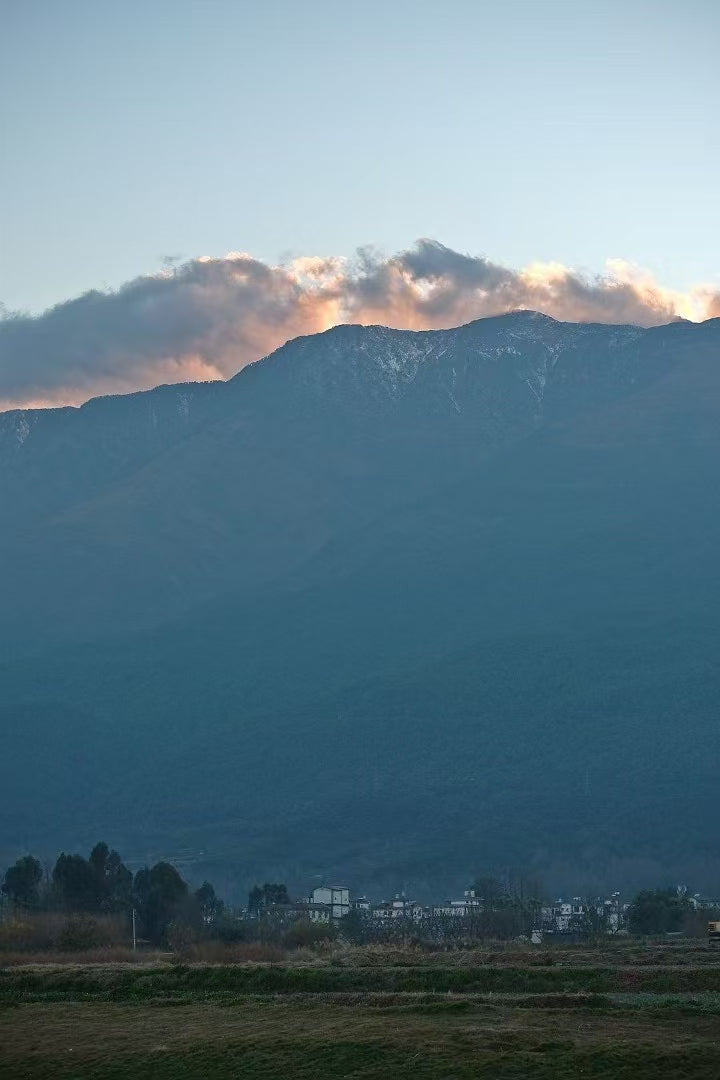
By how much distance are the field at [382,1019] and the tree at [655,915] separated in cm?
3527

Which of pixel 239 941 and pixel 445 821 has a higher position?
pixel 445 821

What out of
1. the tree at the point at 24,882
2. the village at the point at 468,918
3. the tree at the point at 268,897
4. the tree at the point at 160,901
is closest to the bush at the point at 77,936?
the tree at the point at 160,901

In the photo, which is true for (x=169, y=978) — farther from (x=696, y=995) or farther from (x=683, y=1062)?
(x=683, y=1062)

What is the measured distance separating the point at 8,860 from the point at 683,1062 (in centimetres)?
16662

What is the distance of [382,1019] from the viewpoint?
1674 inches

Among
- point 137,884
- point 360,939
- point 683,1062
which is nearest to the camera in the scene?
point 683,1062

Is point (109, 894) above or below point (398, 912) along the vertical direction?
above

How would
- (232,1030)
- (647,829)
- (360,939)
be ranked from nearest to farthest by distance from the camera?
(232,1030) < (360,939) < (647,829)

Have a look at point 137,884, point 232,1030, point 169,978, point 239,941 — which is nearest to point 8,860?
point 137,884

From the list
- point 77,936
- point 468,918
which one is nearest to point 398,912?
point 468,918

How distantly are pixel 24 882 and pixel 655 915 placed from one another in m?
36.5

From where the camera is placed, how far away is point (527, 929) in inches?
3868

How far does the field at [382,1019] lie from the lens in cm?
3716

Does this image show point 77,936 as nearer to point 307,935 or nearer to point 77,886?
point 307,935
